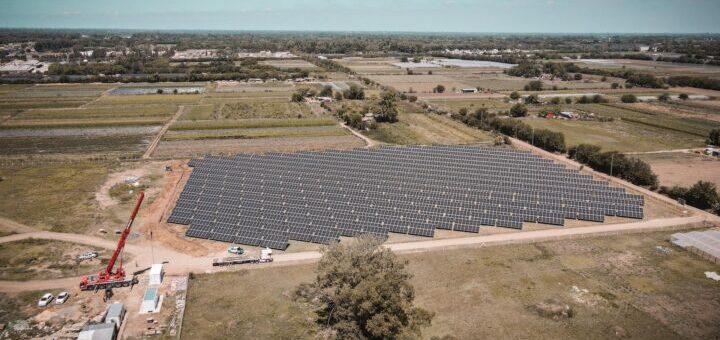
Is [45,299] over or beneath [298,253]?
beneath

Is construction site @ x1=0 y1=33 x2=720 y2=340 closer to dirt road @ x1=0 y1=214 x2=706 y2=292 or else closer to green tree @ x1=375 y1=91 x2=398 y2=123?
dirt road @ x1=0 y1=214 x2=706 y2=292

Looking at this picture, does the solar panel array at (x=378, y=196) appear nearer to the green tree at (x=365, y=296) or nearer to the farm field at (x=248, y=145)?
the green tree at (x=365, y=296)

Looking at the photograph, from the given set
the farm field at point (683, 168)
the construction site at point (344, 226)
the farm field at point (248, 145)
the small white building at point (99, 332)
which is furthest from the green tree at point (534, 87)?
the small white building at point (99, 332)

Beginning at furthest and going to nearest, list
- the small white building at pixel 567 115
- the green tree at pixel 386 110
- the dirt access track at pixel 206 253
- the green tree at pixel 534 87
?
the green tree at pixel 534 87, the small white building at pixel 567 115, the green tree at pixel 386 110, the dirt access track at pixel 206 253

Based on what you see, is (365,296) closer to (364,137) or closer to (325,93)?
(364,137)

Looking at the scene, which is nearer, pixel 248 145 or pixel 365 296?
pixel 365 296

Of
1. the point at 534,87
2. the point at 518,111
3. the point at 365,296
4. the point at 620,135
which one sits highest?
the point at 534,87

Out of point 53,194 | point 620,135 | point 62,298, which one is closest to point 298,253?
point 62,298

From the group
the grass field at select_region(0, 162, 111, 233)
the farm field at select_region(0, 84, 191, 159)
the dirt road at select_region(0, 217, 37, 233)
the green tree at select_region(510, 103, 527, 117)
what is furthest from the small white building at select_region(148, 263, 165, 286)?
the green tree at select_region(510, 103, 527, 117)
